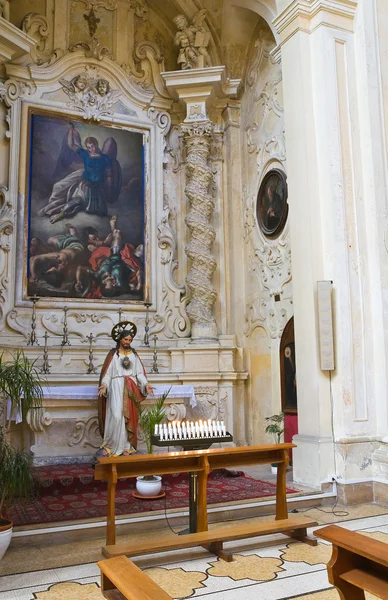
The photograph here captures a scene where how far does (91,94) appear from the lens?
987 centimetres

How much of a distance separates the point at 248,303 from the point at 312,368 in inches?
128

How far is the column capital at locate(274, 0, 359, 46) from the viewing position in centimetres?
716

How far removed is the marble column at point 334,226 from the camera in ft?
21.4

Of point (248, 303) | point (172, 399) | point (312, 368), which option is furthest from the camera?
point (248, 303)

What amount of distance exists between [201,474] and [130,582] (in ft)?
8.09

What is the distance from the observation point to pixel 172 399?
870 centimetres

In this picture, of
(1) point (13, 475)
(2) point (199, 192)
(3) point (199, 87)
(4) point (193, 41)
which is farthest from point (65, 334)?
(4) point (193, 41)

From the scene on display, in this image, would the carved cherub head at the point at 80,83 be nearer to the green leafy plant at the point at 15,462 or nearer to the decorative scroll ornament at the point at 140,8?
the decorative scroll ornament at the point at 140,8

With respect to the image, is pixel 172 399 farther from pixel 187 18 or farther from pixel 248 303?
pixel 187 18

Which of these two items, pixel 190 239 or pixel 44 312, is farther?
pixel 190 239

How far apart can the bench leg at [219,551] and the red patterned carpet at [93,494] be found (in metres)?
1.00

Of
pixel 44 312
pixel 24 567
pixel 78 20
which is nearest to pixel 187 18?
pixel 78 20

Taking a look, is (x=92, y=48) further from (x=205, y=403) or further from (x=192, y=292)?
(x=205, y=403)

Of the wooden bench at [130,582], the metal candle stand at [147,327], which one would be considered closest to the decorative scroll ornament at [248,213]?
the metal candle stand at [147,327]
